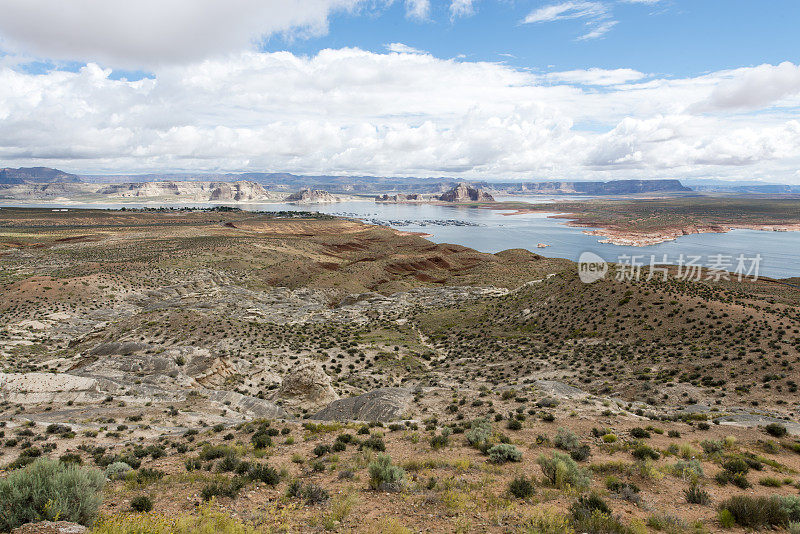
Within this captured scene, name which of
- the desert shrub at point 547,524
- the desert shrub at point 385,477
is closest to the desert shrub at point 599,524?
the desert shrub at point 547,524

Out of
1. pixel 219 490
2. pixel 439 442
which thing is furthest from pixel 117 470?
pixel 439 442

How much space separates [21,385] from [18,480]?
16.9 m

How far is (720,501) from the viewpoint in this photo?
8.95m

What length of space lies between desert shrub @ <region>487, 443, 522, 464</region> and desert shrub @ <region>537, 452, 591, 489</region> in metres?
1.32

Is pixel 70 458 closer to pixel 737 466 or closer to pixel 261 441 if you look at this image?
pixel 261 441

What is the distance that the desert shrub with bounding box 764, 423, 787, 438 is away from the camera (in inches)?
509

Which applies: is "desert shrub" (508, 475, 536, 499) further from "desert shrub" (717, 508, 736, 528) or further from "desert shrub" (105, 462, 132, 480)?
"desert shrub" (105, 462, 132, 480)

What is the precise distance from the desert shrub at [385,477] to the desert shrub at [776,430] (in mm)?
13495

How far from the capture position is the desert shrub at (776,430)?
1294cm

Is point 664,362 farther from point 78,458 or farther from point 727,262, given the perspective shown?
point 727,262

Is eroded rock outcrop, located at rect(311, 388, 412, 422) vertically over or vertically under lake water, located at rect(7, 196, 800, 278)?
under

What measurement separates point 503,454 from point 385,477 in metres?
4.06

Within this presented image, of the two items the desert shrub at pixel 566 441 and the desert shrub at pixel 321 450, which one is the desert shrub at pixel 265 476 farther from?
the desert shrub at pixel 566 441

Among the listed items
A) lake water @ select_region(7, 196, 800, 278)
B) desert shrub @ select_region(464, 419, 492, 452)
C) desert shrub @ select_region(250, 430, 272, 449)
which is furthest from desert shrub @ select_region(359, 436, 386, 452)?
lake water @ select_region(7, 196, 800, 278)
